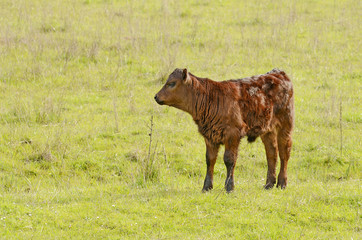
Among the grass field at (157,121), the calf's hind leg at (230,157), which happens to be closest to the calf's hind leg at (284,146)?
the grass field at (157,121)

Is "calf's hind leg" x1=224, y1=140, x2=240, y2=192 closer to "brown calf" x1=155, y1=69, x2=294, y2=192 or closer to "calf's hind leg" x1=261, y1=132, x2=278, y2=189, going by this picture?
"brown calf" x1=155, y1=69, x2=294, y2=192

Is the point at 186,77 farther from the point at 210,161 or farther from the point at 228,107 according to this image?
the point at 210,161

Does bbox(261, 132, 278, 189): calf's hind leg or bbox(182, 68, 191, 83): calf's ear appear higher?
bbox(182, 68, 191, 83): calf's ear

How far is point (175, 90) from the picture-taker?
939cm

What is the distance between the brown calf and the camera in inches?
363

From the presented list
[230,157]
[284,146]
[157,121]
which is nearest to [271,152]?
[284,146]

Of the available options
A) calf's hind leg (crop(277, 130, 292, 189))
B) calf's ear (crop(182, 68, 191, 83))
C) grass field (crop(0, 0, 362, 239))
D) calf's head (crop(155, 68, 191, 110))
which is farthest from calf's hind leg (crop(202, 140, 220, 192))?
calf's hind leg (crop(277, 130, 292, 189))

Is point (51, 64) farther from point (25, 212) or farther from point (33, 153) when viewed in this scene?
point (25, 212)

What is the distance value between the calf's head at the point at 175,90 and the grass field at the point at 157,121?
28.3 inches

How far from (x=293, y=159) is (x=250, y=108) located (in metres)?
2.78

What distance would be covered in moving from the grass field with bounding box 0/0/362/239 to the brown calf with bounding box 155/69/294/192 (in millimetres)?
640

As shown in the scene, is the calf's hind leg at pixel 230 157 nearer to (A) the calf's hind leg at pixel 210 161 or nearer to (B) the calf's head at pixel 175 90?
(A) the calf's hind leg at pixel 210 161

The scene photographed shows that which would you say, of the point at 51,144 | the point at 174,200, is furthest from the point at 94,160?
the point at 174,200

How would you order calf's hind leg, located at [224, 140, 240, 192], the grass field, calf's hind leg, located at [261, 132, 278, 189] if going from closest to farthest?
the grass field < calf's hind leg, located at [224, 140, 240, 192] < calf's hind leg, located at [261, 132, 278, 189]
